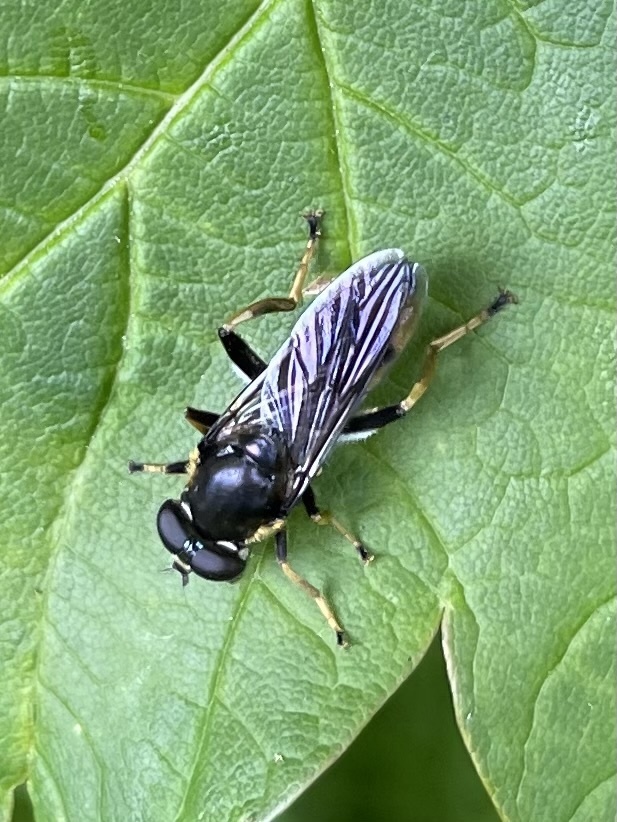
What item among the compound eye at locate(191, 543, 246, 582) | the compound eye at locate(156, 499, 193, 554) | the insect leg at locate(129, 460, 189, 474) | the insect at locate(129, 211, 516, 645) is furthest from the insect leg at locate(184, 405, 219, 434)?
the compound eye at locate(191, 543, 246, 582)

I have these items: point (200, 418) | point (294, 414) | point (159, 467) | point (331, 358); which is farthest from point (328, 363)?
point (159, 467)

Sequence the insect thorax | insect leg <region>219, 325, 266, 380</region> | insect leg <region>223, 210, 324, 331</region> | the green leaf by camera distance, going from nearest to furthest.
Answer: the green leaf → insect leg <region>223, 210, 324, 331</region> → insect leg <region>219, 325, 266, 380</region> → the insect thorax

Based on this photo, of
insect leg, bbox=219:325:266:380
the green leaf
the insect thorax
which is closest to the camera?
the green leaf

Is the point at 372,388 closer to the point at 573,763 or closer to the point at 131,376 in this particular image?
the point at 131,376

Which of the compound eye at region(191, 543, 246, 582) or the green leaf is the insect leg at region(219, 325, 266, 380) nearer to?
the green leaf

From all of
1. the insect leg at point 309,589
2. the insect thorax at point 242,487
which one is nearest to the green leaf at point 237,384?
the insect leg at point 309,589

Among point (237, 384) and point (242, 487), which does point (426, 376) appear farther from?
point (242, 487)
